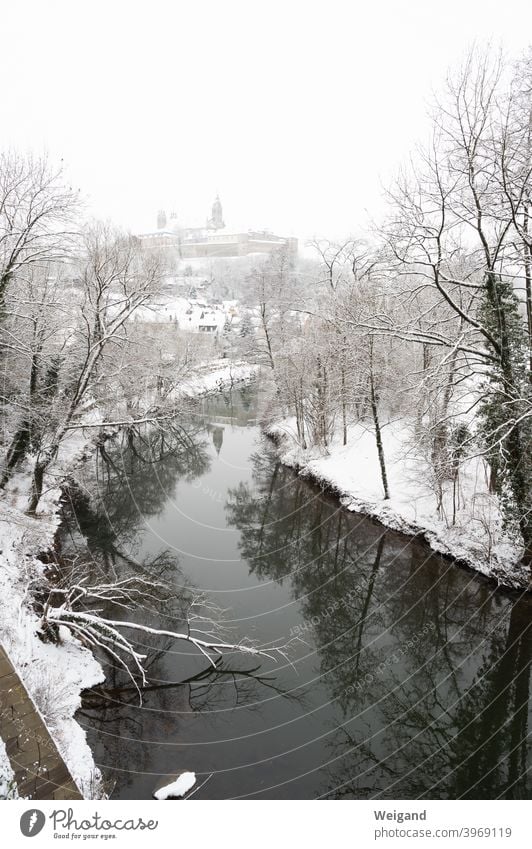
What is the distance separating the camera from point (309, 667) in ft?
29.1

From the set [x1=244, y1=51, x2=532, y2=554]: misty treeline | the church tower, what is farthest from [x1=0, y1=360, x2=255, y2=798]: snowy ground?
the church tower

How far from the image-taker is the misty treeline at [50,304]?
10.6 m

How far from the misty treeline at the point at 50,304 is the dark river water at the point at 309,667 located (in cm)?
325

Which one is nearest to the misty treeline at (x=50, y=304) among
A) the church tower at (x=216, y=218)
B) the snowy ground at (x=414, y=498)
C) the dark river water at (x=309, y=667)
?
the dark river water at (x=309, y=667)

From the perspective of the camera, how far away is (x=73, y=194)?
35.3 ft

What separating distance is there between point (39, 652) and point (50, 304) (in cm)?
757

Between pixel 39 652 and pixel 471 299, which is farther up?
pixel 471 299

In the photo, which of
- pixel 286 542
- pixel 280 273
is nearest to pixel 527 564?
pixel 286 542

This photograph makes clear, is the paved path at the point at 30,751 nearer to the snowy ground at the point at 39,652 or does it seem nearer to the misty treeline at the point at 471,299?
the snowy ground at the point at 39,652

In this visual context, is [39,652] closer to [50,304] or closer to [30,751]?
[30,751]

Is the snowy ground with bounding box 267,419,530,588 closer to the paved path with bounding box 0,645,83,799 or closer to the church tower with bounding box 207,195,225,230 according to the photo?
the paved path with bounding box 0,645,83,799

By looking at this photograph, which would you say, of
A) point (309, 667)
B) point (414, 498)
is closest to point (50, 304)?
point (309, 667)

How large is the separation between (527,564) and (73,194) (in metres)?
13.6
